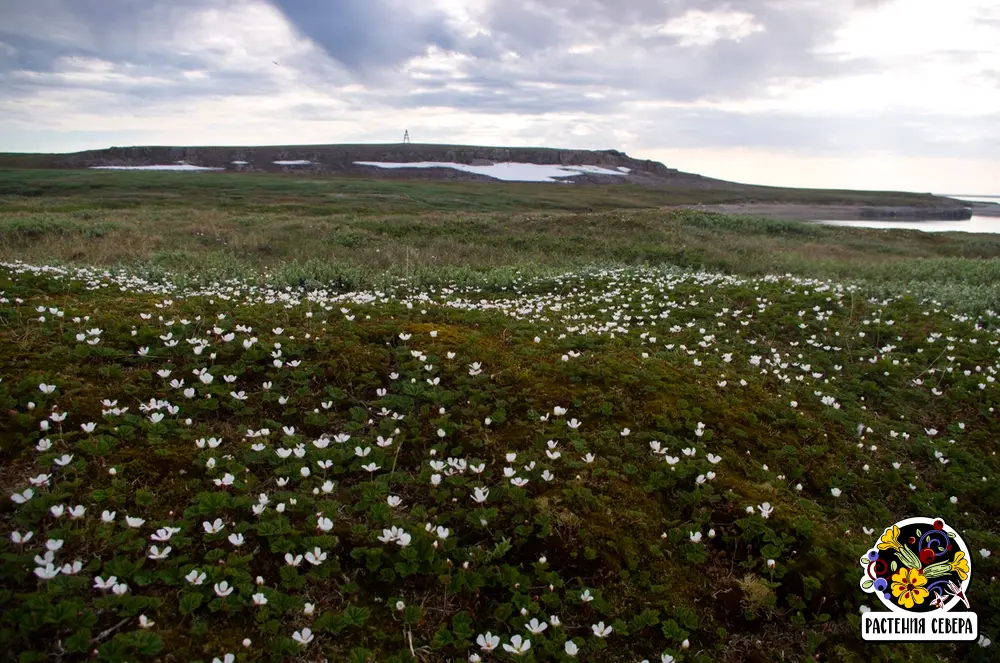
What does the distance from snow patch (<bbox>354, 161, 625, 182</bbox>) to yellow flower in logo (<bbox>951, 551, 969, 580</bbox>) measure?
117670 mm

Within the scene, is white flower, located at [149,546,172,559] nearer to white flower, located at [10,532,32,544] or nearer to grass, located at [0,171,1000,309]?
white flower, located at [10,532,32,544]

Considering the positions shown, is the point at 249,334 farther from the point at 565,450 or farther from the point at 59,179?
the point at 59,179

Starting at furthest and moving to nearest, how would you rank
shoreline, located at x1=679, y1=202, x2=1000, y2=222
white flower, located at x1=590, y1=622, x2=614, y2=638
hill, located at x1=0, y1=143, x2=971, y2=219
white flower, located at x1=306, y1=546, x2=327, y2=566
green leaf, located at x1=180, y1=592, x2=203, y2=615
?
hill, located at x1=0, y1=143, x2=971, y2=219, shoreline, located at x1=679, y1=202, x2=1000, y2=222, white flower, located at x1=306, y1=546, x2=327, y2=566, white flower, located at x1=590, y1=622, x2=614, y2=638, green leaf, located at x1=180, y1=592, x2=203, y2=615

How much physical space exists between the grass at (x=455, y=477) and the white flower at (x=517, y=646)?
0.08 meters

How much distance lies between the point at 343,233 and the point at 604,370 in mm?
23170

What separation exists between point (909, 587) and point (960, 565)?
60 centimetres

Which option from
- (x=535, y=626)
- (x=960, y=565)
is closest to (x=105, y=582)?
(x=535, y=626)

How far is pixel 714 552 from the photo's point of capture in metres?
5.04

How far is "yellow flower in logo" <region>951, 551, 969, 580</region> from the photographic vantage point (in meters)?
4.89

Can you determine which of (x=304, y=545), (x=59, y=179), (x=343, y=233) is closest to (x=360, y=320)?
(x=304, y=545)

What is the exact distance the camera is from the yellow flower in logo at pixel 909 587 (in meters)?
4.69

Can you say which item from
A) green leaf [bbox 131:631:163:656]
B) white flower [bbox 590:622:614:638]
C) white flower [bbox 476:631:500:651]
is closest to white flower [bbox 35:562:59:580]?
green leaf [bbox 131:631:163:656]

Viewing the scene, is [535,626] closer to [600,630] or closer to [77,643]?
[600,630]

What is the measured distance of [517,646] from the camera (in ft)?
12.6
